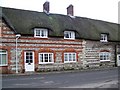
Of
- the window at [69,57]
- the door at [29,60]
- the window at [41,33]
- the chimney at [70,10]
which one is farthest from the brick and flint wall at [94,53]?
the door at [29,60]

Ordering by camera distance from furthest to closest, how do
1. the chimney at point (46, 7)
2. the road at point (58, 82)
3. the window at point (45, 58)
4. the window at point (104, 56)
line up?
the window at point (104, 56) → the chimney at point (46, 7) → the window at point (45, 58) → the road at point (58, 82)

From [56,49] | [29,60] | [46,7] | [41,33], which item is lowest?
[29,60]

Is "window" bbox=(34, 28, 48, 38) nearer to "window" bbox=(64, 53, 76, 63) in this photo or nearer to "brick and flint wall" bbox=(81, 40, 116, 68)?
"window" bbox=(64, 53, 76, 63)

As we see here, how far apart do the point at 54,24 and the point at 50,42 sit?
119 inches

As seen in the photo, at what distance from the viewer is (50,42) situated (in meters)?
29.1

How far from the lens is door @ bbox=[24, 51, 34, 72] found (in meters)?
27.1

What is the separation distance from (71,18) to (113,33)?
26.6 feet

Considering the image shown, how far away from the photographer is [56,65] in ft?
96.2

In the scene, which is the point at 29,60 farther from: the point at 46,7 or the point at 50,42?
the point at 46,7

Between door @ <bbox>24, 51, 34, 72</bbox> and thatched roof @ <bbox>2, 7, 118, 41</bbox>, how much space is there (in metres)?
2.50

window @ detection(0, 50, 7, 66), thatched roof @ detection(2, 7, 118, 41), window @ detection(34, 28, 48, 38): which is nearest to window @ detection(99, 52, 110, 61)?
thatched roof @ detection(2, 7, 118, 41)

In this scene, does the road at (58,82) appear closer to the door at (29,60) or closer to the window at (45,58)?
the door at (29,60)

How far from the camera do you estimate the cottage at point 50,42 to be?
1037 inches

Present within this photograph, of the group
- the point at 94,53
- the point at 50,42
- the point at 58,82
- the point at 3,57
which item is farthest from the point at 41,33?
the point at 58,82
